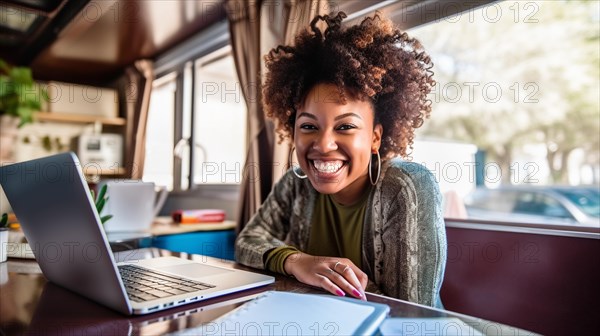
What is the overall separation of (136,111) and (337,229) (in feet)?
9.64

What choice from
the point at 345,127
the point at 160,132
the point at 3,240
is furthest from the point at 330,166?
the point at 160,132

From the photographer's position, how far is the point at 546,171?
174 centimetres

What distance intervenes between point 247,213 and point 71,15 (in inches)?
68.9

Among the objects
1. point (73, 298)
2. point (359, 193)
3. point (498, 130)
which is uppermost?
point (498, 130)

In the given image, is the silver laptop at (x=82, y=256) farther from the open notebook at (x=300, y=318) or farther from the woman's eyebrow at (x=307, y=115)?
the woman's eyebrow at (x=307, y=115)

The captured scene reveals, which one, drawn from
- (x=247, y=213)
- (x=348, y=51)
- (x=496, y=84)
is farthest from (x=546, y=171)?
(x=247, y=213)

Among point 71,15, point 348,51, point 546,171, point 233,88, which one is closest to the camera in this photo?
point 348,51

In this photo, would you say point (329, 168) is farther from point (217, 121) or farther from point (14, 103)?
point (14, 103)

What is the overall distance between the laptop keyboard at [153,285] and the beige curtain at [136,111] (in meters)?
2.87

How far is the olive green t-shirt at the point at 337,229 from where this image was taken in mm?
1174

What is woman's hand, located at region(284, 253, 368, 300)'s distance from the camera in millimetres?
795

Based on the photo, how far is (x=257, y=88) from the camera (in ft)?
7.33

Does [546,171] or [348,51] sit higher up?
[348,51]

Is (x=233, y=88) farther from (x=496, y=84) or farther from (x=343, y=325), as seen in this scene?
(x=343, y=325)
